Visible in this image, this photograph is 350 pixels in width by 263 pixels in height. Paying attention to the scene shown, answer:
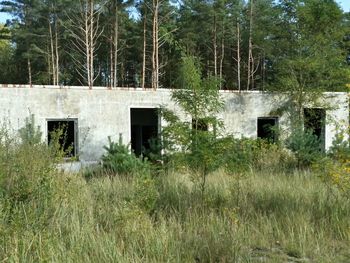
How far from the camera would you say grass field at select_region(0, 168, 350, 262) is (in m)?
4.74

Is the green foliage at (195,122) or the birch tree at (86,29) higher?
the birch tree at (86,29)

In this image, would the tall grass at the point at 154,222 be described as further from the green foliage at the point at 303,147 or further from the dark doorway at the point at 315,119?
→ the dark doorway at the point at 315,119

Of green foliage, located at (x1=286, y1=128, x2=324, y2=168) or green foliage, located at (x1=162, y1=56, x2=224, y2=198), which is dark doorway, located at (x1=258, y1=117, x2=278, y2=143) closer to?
green foliage, located at (x1=286, y1=128, x2=324, y2=168)

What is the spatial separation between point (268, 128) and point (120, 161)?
729cm

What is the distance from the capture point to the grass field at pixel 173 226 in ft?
15.5

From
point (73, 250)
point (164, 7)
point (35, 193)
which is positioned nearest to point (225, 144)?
point (35, 193)

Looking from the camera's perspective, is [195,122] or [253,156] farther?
[253,156]

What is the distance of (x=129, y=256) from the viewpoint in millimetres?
4723

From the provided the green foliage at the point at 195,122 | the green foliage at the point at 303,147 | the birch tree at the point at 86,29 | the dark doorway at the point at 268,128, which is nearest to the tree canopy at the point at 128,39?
the birch tree at the point at 86,29

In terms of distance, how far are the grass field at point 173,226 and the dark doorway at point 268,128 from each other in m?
9.04

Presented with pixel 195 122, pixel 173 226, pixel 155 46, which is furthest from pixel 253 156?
pixel 155 46

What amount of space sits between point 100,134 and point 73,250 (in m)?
9.86

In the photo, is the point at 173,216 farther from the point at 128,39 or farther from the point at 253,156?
the point at 128,39

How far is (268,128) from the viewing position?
690 inches
